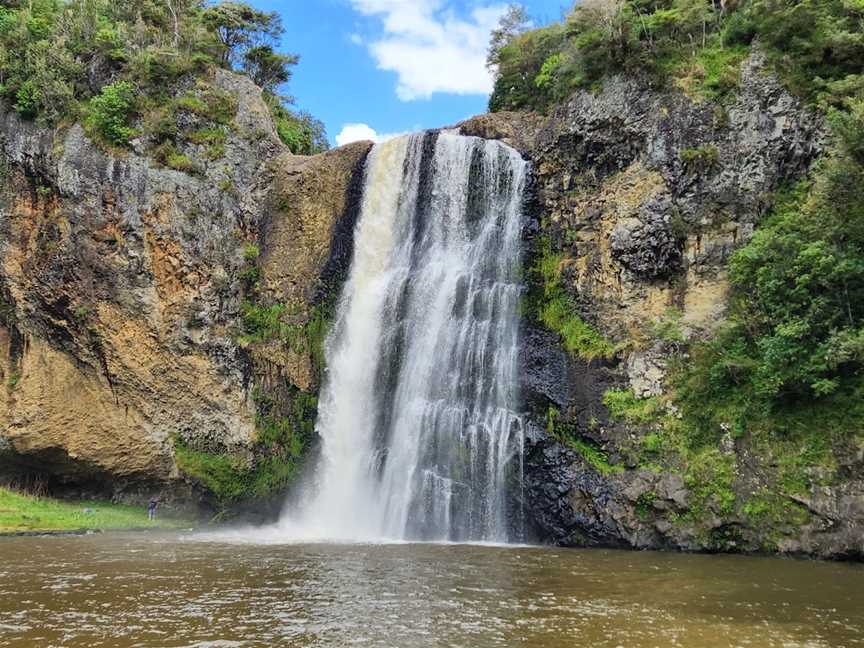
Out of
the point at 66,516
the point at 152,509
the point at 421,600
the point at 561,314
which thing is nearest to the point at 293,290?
the point at 152,509

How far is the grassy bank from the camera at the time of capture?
66.5 feet

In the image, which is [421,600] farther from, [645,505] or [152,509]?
[152,509]

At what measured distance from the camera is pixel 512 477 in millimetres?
18812

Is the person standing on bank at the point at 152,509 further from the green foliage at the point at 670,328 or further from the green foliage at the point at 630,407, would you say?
the green foliage at the point at 670,328

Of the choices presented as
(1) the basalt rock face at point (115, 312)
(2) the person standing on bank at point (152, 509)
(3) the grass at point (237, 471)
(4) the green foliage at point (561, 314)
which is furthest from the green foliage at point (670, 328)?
(2) the person standing on bank at point (152, 509)

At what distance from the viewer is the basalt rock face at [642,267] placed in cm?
1692

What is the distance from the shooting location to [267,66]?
38.7 m

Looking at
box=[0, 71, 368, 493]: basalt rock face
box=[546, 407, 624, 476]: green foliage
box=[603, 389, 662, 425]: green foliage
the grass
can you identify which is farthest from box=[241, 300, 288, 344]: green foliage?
box=[603, 389, 662, 425]: green foliage

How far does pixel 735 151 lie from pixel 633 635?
16154 mm

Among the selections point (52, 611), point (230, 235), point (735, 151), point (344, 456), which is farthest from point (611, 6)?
point (52, 611)

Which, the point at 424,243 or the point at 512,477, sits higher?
the point at 424,243

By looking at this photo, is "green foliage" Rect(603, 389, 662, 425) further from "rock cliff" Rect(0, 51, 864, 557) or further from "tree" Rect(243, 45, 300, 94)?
"tree" Rect(243, 45, 300, 94)

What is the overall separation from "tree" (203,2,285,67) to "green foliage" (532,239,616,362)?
2228 cm

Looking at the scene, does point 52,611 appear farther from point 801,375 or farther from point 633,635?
point 801,375
